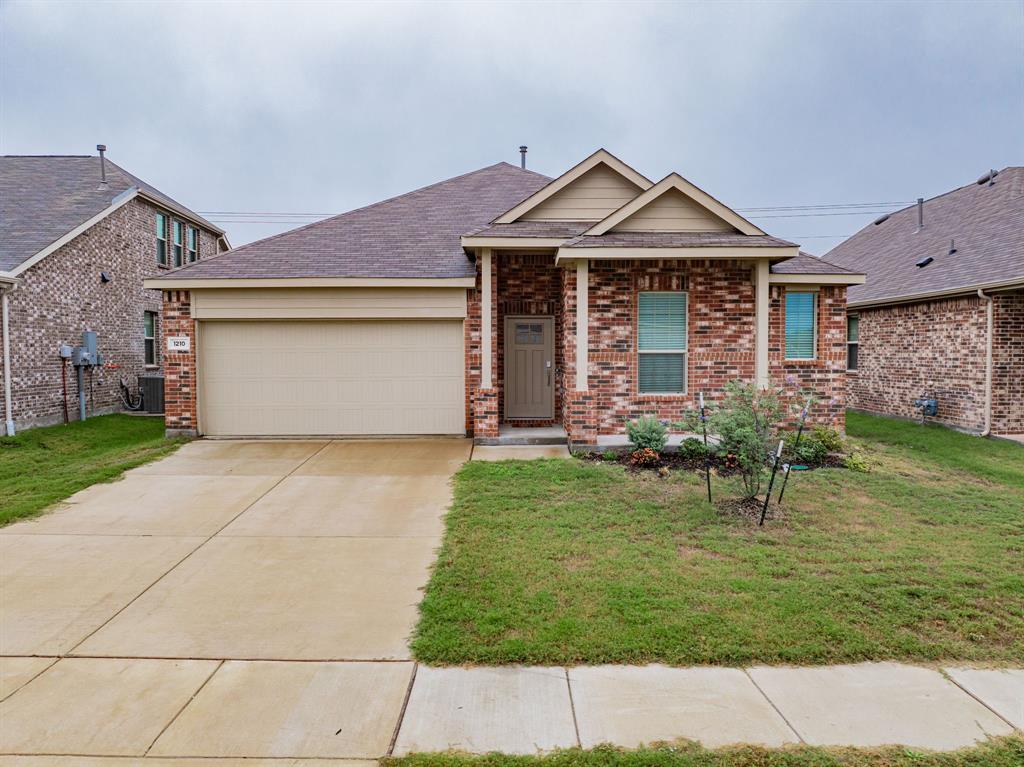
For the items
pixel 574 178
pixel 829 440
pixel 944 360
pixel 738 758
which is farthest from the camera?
pixel 944 360

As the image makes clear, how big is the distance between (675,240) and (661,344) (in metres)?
1.66

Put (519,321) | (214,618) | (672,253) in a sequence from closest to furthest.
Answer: (214,618) → (672,253) → (519,321)

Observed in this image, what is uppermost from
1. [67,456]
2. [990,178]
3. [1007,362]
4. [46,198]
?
[990,178]

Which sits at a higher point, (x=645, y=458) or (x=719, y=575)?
(x=645, y=458)

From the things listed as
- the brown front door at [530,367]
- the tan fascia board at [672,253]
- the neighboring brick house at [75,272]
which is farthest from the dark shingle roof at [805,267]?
the neighboring brick house at [75,272]

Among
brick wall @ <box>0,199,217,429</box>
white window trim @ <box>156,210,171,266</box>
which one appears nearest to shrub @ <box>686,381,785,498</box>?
brick wall @ <box>0,199,217,429</box>

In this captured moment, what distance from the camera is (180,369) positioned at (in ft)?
36.2

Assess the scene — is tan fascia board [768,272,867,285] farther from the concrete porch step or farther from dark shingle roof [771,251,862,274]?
the concrete porch step

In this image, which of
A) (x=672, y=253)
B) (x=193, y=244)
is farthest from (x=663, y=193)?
(x=193, y=244)

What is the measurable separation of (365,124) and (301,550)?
44.5 meters

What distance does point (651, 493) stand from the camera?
7.42 m

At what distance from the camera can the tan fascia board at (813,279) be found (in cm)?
1024

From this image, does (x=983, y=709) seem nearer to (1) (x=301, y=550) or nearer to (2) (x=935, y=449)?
(1) (x=301, y=550)

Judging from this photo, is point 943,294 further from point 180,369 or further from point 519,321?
point 180,369
